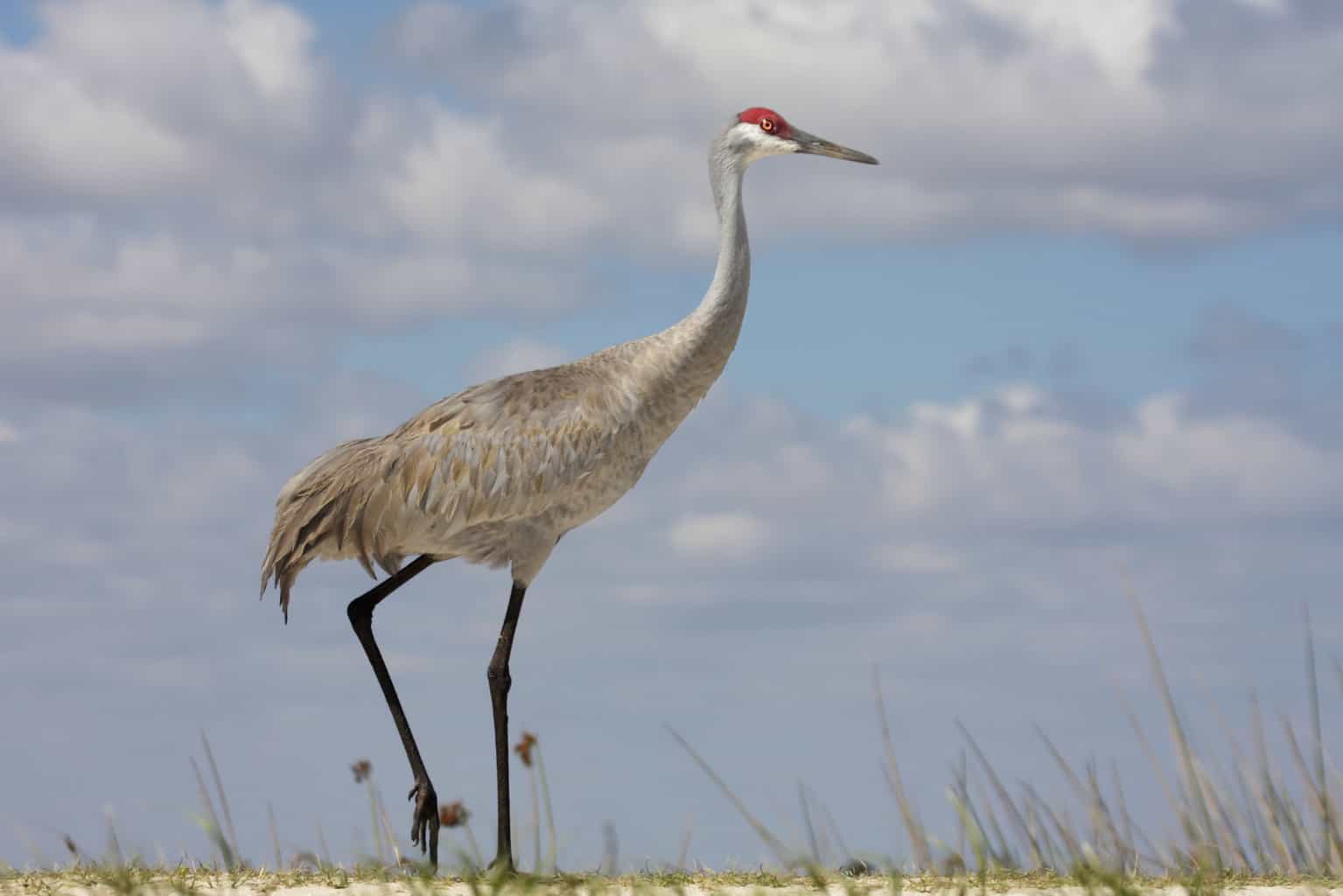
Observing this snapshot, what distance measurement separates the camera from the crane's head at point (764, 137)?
870 cm

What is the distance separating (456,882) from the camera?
701 cm

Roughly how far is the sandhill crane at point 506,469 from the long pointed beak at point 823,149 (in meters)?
0.66

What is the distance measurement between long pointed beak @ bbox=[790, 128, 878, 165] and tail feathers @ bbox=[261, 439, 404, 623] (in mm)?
2963

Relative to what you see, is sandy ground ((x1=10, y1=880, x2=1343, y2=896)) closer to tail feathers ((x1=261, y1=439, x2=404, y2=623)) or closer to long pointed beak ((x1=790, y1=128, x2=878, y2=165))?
tail feathers ((x1=261, y1=439, x2=404, y2=623))

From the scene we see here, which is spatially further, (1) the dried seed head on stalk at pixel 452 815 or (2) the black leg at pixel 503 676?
(2) the black leg at pixel 503 676

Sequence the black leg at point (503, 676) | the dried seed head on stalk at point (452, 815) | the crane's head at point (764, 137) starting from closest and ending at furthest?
the dried seed head on stalk at point (452, 815) → the black leg at point (503, 676) → the crane's head at point (764, 137)

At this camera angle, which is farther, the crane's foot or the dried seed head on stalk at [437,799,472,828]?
the crane's foot

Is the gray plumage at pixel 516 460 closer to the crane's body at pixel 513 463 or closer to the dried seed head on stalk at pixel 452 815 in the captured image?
the crane's body at pixel 513 463

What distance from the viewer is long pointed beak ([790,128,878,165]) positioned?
350 inches

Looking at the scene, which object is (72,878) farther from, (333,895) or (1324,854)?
(1324,854)

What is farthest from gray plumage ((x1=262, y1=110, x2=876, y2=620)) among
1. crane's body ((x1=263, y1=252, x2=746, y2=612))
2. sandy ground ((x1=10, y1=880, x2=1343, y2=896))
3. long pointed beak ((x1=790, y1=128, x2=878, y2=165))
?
sandy ground ((x1=10, y1=880, x2=1343, y2=896))

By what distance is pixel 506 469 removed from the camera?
794 cm

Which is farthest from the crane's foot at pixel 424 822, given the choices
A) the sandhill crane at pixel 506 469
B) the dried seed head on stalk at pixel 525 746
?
the dried seed head on stalk at pixel 525 746

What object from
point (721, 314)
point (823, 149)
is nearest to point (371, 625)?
point (721, 314)
